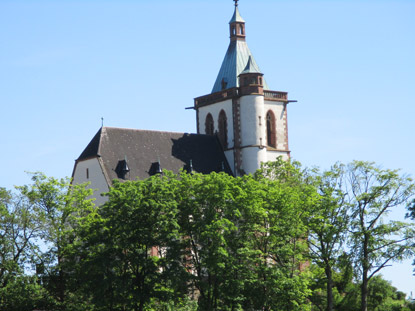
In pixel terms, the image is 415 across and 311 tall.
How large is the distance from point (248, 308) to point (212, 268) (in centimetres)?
449

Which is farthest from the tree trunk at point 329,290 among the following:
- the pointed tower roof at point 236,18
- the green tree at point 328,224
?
the pointed tower roof at point 236,18

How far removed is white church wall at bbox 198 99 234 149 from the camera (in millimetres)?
91875

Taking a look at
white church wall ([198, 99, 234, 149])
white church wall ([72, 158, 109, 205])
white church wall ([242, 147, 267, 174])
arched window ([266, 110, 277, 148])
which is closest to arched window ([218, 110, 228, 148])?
white church wall ([198, 99, 234, 149])

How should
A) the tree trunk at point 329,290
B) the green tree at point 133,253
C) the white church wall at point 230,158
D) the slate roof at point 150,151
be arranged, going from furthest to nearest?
the white church wall at point 230,158
the slate roof at point 150,151
the tree trunk at point 329,290
the green tree at point 133,253

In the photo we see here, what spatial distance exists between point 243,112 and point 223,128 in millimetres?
2991

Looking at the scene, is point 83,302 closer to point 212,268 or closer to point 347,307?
point 212,268

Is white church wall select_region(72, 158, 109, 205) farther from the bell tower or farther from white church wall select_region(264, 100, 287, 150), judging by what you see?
white church wall select_region(264, 100, 287, 150)

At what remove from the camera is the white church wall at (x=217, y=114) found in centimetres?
9188

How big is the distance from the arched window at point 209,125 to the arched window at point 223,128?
1450 millimetres

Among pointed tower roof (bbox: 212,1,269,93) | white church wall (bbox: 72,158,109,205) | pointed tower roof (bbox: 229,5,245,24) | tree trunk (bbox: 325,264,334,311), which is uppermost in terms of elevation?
pointed tower roof (bbox: 229,5,245,24)

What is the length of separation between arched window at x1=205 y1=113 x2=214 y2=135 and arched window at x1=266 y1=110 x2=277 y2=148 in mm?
5448

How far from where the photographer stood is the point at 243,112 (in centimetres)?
9112

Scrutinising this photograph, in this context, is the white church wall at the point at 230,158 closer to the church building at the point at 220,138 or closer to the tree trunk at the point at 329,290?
the church building at the point at 220,138

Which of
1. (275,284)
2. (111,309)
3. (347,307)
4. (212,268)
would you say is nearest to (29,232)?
(111,309)
